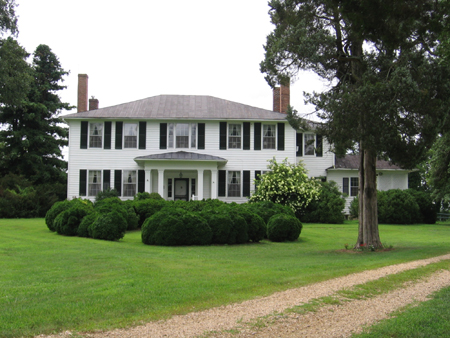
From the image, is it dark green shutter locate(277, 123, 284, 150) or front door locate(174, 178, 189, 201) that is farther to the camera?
front door locate(174, 178, 189, 201)

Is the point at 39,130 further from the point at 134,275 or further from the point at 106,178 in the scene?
the point at 134,275

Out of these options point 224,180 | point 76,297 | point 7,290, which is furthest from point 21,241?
point 224,180

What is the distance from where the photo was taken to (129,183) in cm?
2744

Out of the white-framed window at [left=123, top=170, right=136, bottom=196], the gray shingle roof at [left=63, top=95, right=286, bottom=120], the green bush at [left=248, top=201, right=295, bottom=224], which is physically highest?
the gray shingle roof at [left=63, top=95, right=286, bottom=120]

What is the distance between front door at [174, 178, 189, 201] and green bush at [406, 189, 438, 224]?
46.3 ft

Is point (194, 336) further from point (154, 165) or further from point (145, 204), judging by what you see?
point (154, 165)

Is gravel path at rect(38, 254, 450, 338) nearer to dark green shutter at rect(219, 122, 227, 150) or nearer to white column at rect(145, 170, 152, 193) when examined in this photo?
white column at rect(145, 170, 152, 193)

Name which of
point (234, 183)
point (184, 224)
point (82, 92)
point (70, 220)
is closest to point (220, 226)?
point (184, 224)

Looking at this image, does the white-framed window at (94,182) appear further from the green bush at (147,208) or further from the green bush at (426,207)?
the green bush at (426,207)

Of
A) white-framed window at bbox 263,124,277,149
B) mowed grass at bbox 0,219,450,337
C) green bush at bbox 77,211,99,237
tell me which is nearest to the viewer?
mowed grass at bbox 0,219,450,337

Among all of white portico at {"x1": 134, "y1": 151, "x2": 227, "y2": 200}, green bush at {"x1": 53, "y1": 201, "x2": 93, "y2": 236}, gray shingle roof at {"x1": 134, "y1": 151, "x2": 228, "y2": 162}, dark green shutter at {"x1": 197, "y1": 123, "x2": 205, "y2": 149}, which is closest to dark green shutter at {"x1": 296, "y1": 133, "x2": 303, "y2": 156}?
white portico at {"x1": 134, "y1": 151, "x2": 227, "y2": 200}

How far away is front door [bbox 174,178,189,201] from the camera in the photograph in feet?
93.5

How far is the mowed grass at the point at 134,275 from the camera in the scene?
560cm

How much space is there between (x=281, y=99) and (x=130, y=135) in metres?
10.4
